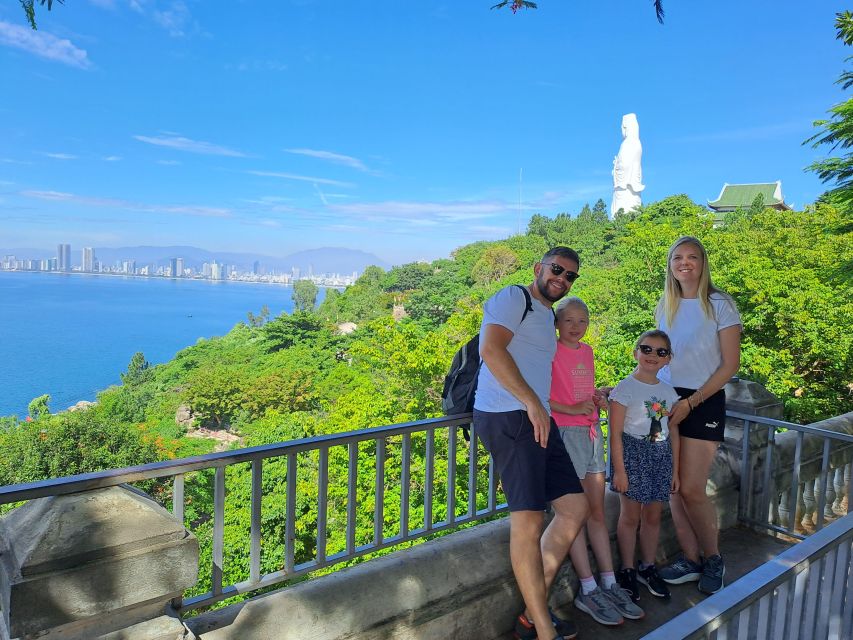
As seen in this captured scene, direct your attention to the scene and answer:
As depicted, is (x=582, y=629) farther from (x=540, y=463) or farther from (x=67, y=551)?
(x=67, y=551)

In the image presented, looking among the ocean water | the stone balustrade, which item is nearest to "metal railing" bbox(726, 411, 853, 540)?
the stone balustrade

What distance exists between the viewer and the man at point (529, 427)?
7.45 feet

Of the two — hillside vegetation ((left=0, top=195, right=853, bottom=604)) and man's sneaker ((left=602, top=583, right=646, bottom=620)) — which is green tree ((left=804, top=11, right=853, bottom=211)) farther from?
man's sneaker ((left=602, top=583, right=646, bottom=620))

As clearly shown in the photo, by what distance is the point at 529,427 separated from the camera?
2312 mm

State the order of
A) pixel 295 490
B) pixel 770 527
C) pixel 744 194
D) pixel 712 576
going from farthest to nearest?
pixel 744 194, pixel 770 527, pixel 712 576, pixel 295 490

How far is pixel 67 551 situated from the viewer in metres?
1.54

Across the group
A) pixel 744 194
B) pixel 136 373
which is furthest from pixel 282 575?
pixel 744 194

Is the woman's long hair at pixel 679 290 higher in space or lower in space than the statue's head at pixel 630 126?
lower

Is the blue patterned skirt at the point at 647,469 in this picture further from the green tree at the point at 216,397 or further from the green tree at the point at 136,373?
the green tree at the point at 136,373

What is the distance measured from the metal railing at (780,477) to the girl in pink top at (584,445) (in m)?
1.55

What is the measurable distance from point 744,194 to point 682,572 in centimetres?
8656

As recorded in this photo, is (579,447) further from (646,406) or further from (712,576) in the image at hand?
(712,576)

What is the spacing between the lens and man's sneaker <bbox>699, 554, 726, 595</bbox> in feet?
9.57

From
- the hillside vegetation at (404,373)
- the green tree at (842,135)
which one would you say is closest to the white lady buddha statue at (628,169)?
the hillside vegetation at (404,373)
